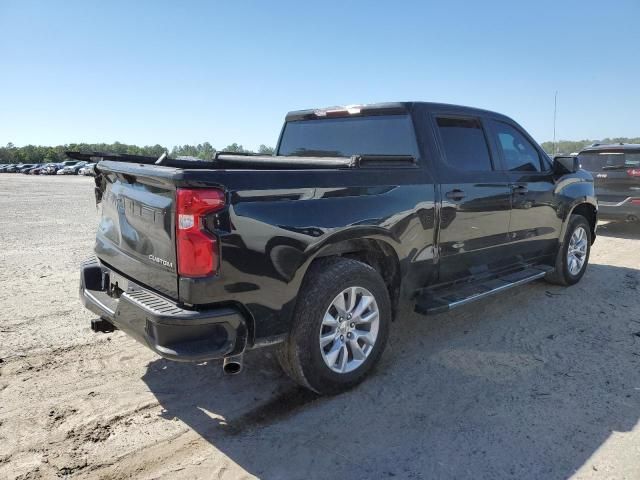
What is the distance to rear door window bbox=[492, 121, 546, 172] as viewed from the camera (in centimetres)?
479

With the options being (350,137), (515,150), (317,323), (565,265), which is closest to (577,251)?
(565,265)

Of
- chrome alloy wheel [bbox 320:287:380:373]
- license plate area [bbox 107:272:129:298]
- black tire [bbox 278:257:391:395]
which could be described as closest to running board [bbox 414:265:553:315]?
chrome alloy wheel [bbox 320:287:380:373]

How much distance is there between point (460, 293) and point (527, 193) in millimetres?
1505

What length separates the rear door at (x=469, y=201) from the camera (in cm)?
399

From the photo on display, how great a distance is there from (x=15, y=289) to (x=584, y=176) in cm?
669

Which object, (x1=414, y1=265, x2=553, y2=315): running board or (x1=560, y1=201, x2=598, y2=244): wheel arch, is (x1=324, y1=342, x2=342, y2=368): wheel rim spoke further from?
(x1=560, y1=201, x2=598, y2=244): wheel arch

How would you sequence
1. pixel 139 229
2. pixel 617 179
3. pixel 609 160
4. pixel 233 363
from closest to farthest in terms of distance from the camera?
pixel 233 363
pixel 139 229
pixel 617 179
pixel 609 160

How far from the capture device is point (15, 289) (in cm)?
546

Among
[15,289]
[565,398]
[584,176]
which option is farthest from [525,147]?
[15,289]

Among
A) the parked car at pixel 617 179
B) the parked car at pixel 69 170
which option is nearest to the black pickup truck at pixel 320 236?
the parked car at pixel 617 179

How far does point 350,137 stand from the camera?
4.38 m

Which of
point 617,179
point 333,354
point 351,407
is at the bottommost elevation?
point 351,407

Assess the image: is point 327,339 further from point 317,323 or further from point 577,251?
point 577,251

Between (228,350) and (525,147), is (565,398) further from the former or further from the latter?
(525,147)
